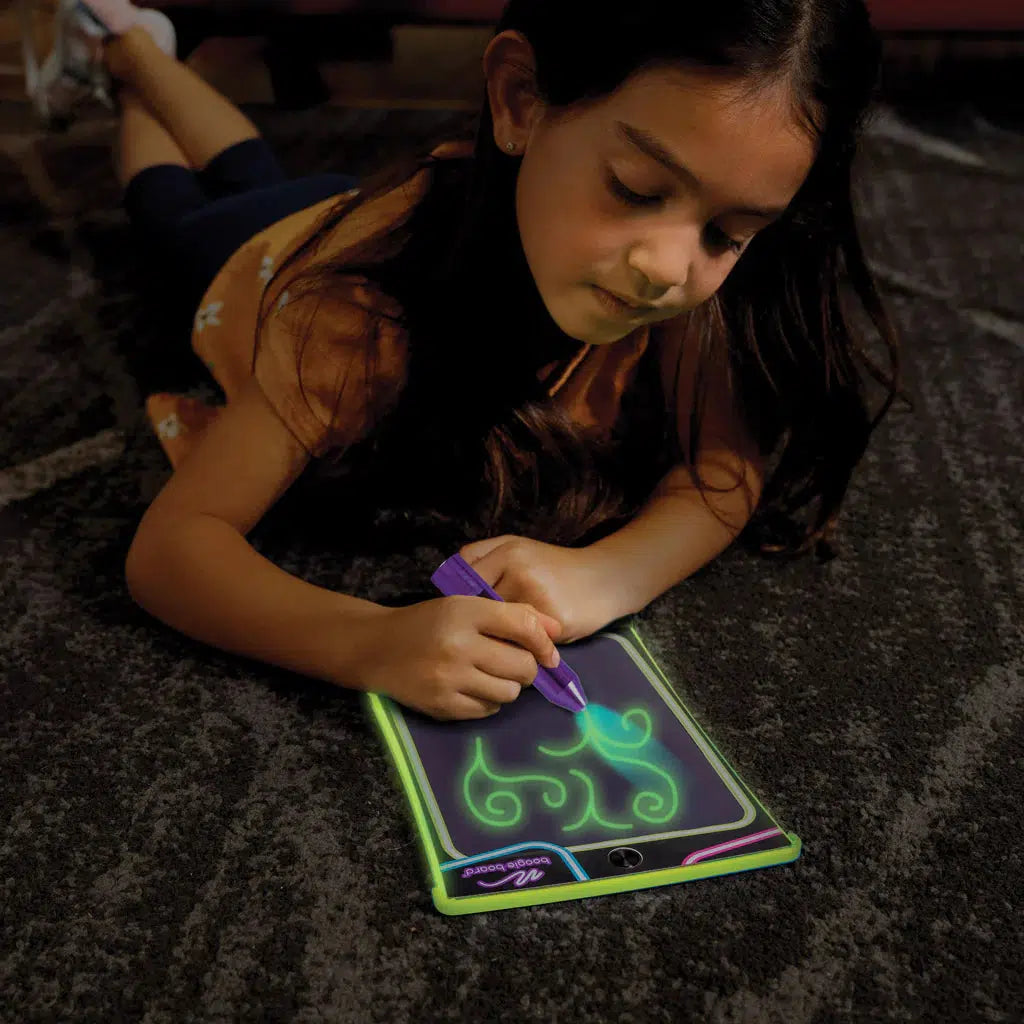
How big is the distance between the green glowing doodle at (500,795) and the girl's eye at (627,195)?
31 cm

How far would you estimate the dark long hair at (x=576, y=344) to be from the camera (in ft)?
1.67

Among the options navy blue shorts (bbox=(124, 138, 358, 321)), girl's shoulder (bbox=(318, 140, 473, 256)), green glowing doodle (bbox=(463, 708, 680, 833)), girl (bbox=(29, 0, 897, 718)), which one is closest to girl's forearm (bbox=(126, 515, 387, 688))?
girl (bbox=(29, 0, 897, 718))

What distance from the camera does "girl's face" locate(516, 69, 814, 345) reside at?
493 millimetres

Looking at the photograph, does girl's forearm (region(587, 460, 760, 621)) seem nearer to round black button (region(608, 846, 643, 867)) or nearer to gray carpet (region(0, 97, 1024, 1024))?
gray carpet (region(0, 97, 1024, 1024))

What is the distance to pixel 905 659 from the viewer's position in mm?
639

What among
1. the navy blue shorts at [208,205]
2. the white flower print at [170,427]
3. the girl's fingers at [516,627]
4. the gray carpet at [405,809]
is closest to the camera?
the gray carpet at [405,809]

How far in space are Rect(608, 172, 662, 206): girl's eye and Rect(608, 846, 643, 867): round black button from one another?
1.10 feet

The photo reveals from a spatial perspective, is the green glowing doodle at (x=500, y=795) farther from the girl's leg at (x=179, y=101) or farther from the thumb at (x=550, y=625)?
the girl's leg at (x=179, y=101)

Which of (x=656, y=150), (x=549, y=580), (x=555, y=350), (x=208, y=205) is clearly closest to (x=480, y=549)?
(x=549, y=580)

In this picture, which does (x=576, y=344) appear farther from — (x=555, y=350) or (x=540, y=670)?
(x=540, y=670)

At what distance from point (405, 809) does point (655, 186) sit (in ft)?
1.17

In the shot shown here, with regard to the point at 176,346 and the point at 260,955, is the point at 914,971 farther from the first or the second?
the point at 176,346

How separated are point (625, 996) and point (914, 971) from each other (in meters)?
0.14

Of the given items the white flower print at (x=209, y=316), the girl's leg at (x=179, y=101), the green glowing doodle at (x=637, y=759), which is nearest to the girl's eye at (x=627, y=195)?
the green glowing doodle at (x=637, y=759)
